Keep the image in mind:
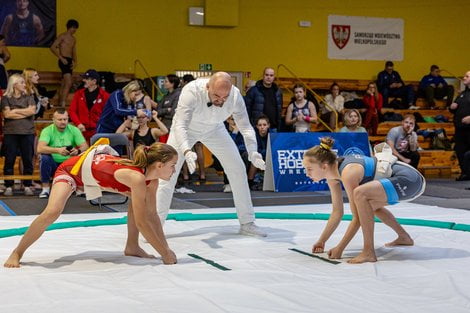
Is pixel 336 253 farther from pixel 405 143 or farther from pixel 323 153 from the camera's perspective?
pixel 405 143

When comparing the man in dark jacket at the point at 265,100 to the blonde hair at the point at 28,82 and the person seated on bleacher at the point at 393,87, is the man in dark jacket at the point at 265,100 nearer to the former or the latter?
the blonde hair at the point at 28,82

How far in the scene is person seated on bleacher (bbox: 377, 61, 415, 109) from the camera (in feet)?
56.4

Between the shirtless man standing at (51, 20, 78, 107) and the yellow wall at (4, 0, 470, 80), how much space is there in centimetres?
86

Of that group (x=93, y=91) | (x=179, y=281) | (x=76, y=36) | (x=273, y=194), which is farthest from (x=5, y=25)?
(x=179, y=281)

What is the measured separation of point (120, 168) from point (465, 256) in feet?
8.39

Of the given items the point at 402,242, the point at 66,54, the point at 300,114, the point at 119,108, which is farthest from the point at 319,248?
the point at 66,54

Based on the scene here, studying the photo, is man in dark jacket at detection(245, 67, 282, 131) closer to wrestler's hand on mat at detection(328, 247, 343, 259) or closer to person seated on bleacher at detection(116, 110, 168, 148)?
person seated on bleacher at detection(116, 110, 168, 148)

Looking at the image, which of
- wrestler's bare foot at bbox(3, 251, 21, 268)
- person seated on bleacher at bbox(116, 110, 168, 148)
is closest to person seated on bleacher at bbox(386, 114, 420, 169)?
person seated on bleacher at bbox(116, 110, 168, 148)

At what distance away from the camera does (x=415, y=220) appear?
6.98 m

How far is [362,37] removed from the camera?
18.2 m

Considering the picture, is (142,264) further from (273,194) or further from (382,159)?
(273,194)

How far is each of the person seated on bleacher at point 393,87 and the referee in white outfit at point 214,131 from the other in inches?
452

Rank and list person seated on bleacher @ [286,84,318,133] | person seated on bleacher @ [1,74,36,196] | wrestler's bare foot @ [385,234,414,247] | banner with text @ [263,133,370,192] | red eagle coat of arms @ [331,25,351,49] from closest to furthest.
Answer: wrestler's bare foot @ [385,234,414,247] < person seated on bleacher @ [1,74,36,196] < banner with text @ [263,133,370,192] < person seated on bleacher @ [286,84,318,133] < red eagle coat of arms @ [331,25,351,49]

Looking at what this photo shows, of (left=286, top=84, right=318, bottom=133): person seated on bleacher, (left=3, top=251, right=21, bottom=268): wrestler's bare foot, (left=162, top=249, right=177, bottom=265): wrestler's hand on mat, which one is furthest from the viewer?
(left=286, top=84, right=318, bottom=133): person seated on bleacher
